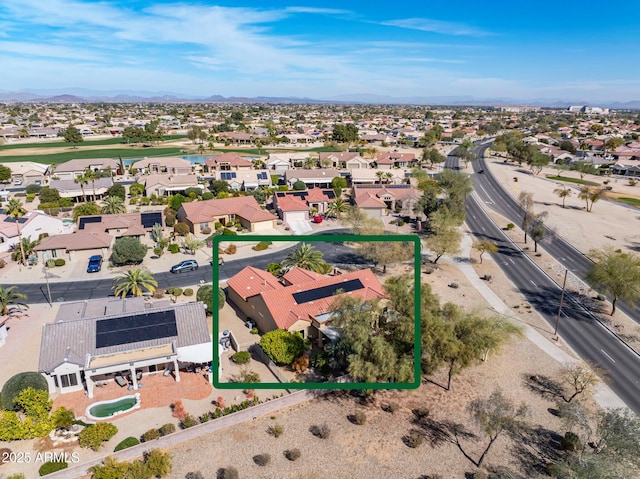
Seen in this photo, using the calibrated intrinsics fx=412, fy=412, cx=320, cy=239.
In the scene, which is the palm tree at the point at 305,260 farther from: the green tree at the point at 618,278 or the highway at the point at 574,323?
the green tree at the point at 618,278

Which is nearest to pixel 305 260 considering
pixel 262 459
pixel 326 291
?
pixel 326 291

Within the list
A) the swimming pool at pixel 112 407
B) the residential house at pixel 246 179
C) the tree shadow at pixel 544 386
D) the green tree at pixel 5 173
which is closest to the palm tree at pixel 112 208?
the residential house at pixel 246 179

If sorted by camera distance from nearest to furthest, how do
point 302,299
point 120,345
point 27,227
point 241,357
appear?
point 120,345 < point 241,357 < point 302,299 < point 27,227

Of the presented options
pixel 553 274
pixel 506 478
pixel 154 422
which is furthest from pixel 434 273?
pixel 154 422

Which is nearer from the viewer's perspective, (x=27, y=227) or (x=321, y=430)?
(x=321, y=430)

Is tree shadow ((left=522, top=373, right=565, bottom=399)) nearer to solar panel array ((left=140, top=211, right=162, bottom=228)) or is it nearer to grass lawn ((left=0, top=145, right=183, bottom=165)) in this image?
solar panel array ((left=140, top=211, right=162, bottom=228))

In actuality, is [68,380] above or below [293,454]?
above

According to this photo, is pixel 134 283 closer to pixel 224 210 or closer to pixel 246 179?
pixel 224 210
